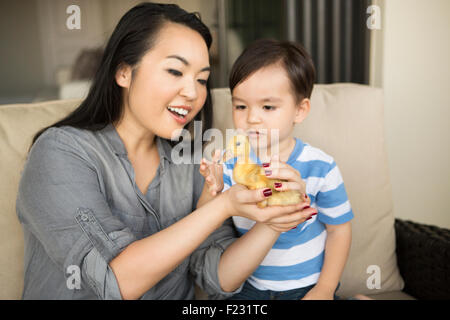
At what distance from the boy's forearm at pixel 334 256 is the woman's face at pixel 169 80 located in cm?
53

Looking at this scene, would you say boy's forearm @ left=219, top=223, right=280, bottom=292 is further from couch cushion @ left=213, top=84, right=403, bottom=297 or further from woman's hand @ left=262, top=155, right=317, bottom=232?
couch cushion @ left=213, top=84, right=403, bottom=297

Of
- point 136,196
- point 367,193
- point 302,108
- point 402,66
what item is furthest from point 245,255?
point 402,66

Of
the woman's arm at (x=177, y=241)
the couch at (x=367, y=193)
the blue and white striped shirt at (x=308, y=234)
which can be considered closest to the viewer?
the woman's arm at (x=177, y=241)

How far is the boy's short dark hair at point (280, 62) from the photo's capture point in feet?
3.42

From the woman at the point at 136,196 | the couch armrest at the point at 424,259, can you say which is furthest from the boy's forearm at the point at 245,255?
the couch armrest at the point at 424,259

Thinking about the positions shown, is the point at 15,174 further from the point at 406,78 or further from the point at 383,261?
the point at 406,78

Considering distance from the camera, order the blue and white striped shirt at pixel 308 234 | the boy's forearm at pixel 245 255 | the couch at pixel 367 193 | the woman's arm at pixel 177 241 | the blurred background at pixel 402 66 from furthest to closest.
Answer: the blurred background at pixel 402 66 → the couch at pixel 367 193 → the blue and white striped shirt at pixel 308 234 → the boy's forearm at pixel 245 255 → the woman's arm at pixel 177 241

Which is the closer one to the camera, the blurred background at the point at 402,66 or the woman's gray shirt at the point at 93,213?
the woman's gray shirt at the point at 93,213

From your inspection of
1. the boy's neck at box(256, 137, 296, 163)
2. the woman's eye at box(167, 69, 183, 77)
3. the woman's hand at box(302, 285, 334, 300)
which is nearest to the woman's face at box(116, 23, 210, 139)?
the woman's eye at box(167, 69, 183, 77)

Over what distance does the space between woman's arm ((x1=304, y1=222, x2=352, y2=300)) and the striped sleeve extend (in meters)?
0.03

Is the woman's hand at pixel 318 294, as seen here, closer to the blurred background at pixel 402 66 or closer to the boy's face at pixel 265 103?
the boy's face at pixel 265 103

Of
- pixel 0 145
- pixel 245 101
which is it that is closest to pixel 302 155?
pixel 245 101

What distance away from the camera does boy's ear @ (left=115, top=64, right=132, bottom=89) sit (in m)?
1.06

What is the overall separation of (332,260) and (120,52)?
0.82 metres
